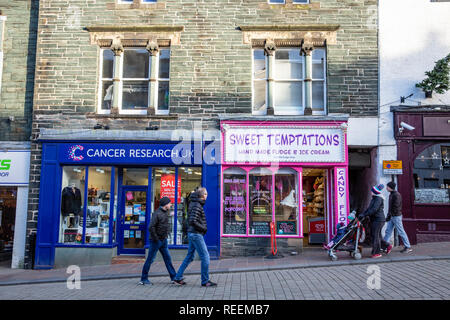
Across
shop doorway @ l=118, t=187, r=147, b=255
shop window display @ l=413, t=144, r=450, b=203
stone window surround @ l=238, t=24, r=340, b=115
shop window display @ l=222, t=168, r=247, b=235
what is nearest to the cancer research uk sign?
shop window display @ l=222, t=168, r=247, b=235

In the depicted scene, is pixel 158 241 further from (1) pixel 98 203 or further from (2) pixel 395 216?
(2) pixel 395 216

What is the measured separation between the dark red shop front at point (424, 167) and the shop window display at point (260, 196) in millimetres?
3867

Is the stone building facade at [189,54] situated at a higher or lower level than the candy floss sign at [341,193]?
higher

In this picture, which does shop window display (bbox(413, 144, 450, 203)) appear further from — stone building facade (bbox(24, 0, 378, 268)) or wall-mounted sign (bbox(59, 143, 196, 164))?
wall-mounted sign (bbox(59, 143, 196, 164))

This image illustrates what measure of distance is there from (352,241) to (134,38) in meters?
8.77

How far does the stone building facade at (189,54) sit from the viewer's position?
1172 centimetres

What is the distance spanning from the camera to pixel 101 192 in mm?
11719

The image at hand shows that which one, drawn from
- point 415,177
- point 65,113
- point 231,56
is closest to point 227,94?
point 231,56

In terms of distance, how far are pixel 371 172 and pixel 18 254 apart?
11.1 m

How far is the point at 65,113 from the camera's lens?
1195 centimetres

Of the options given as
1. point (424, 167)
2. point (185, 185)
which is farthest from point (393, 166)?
point (185, 185)

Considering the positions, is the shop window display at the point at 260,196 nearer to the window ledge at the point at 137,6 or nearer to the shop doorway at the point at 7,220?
the window ledge at the point at 137,6

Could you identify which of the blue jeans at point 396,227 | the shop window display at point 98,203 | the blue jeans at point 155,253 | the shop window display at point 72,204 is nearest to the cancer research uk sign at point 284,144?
the blue jeans at point 396,227

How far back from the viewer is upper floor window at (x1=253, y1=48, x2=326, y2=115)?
39.6ft
